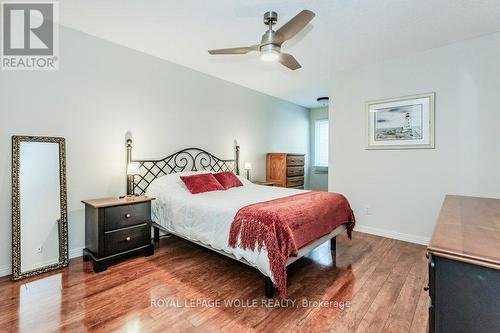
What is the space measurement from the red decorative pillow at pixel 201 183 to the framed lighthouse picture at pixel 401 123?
2.49 m

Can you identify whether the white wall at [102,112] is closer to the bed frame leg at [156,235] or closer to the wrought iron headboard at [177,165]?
the wrought iron headboard at [177,165]

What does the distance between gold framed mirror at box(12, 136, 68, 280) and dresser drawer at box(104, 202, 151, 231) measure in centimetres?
54

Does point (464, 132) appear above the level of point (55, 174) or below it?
above

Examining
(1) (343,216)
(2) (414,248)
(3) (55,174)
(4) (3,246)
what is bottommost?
(2) (414,248)

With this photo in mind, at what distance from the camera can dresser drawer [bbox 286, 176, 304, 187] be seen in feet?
18.4

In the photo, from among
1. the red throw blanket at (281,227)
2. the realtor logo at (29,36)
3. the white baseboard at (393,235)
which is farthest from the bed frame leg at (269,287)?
the realtor logo at (29,36)

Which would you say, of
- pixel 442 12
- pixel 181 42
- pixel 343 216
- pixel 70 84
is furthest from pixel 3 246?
pixel 442 12

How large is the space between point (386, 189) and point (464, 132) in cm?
120

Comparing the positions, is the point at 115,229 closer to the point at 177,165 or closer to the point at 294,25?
the point at 177,165

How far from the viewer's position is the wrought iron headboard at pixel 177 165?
3490 millimetres

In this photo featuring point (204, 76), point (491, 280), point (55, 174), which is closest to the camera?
point (491, 280)

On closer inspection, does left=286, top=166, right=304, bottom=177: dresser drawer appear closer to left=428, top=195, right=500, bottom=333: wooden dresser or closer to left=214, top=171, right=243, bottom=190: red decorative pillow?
left=214, top=171, right=243, bottom=190: red decorative pillow

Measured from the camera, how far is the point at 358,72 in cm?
402

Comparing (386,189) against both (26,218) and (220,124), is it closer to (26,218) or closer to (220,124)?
(220,124)
